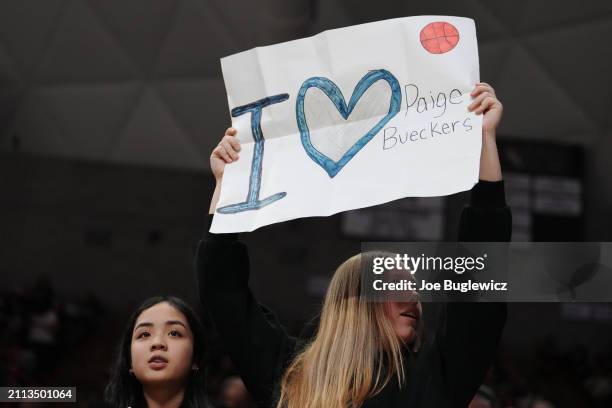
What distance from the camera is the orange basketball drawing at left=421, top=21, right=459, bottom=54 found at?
93.0 inches

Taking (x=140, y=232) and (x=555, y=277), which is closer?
(x=555, y=277)

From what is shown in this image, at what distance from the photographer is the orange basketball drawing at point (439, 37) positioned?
7.75ft

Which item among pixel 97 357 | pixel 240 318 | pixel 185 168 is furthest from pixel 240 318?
pixel 185 168

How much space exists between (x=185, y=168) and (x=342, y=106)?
35.1 feet

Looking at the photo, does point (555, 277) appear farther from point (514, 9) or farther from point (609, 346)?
point (609, 346)

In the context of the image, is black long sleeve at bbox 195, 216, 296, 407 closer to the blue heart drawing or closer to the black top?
the black top

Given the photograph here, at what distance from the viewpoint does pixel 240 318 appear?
237 centimetres

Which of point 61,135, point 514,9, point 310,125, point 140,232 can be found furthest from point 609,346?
point 310,125

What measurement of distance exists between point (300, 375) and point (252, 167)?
2.02 feet

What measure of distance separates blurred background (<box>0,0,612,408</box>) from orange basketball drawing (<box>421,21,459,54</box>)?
6652 millimetres

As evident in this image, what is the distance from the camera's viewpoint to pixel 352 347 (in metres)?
2.17

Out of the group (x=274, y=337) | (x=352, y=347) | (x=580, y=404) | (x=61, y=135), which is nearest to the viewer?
(x=352, y=347)

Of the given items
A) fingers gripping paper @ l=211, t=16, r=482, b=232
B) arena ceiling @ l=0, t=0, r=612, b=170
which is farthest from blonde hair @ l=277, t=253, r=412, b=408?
arena ceiling @ l=0, t=0, r=612, b=170

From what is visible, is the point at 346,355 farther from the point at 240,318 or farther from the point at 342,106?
the point at 342,106
